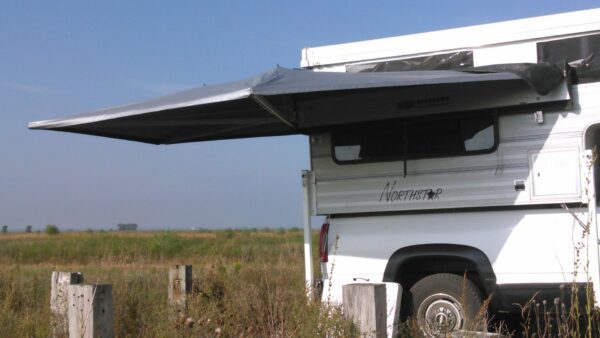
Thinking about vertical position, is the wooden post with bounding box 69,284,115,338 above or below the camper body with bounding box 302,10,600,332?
below

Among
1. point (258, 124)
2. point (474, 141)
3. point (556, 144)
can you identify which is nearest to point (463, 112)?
point (474, 141)

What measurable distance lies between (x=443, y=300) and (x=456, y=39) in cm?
243

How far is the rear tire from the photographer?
609cm

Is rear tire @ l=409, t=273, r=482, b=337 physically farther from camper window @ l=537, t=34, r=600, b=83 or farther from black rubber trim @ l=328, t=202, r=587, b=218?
camper window @ l=537, t=34, r=600, b=83

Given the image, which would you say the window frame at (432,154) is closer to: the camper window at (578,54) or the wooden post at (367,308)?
the camper window at (578,54)

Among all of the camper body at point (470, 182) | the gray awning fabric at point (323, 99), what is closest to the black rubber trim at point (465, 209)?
the camper body at point (470, 182)

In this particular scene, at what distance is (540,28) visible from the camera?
6.23m

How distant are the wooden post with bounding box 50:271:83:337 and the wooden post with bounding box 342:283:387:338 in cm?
280

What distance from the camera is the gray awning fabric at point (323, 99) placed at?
562 centimetres

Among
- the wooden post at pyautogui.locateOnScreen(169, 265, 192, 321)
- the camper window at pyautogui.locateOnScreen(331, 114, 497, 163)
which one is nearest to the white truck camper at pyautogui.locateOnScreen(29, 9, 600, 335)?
the camper window at pyautogui.locateOnScreen(331, 114, 497, 163)

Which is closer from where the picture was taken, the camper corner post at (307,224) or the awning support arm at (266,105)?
the awning support arm at (266,105)

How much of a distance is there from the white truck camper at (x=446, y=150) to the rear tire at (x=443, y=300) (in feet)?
0.04

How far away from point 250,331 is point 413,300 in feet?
5.15

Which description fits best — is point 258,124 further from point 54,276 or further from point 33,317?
point 33,317
